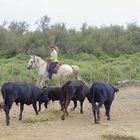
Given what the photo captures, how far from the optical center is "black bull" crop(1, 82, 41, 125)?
1420cm

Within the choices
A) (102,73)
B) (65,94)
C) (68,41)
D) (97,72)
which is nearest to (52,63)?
(97,72)

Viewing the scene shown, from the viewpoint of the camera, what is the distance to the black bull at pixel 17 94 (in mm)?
14195

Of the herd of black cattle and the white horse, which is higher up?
the white horse

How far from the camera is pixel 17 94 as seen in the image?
14531 millimetres

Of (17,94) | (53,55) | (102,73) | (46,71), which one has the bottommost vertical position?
(17,94)

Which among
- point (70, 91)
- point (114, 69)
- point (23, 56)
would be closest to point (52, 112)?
point (70, 91)

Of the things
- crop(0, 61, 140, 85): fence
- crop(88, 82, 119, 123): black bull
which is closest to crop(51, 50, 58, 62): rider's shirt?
crop(0, 61, 140, 85): fence

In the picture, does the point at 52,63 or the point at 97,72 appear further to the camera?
the point at 97,72

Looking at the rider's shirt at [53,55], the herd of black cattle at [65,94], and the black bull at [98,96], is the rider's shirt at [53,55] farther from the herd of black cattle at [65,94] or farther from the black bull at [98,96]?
the black bull at [98,96]

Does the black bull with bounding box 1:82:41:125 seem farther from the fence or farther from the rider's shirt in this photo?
the fence

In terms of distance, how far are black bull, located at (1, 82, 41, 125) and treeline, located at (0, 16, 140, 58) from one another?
26166mm

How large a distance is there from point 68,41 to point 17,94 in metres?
31.0

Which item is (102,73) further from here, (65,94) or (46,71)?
(65,94)

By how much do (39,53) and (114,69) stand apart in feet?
50.2
